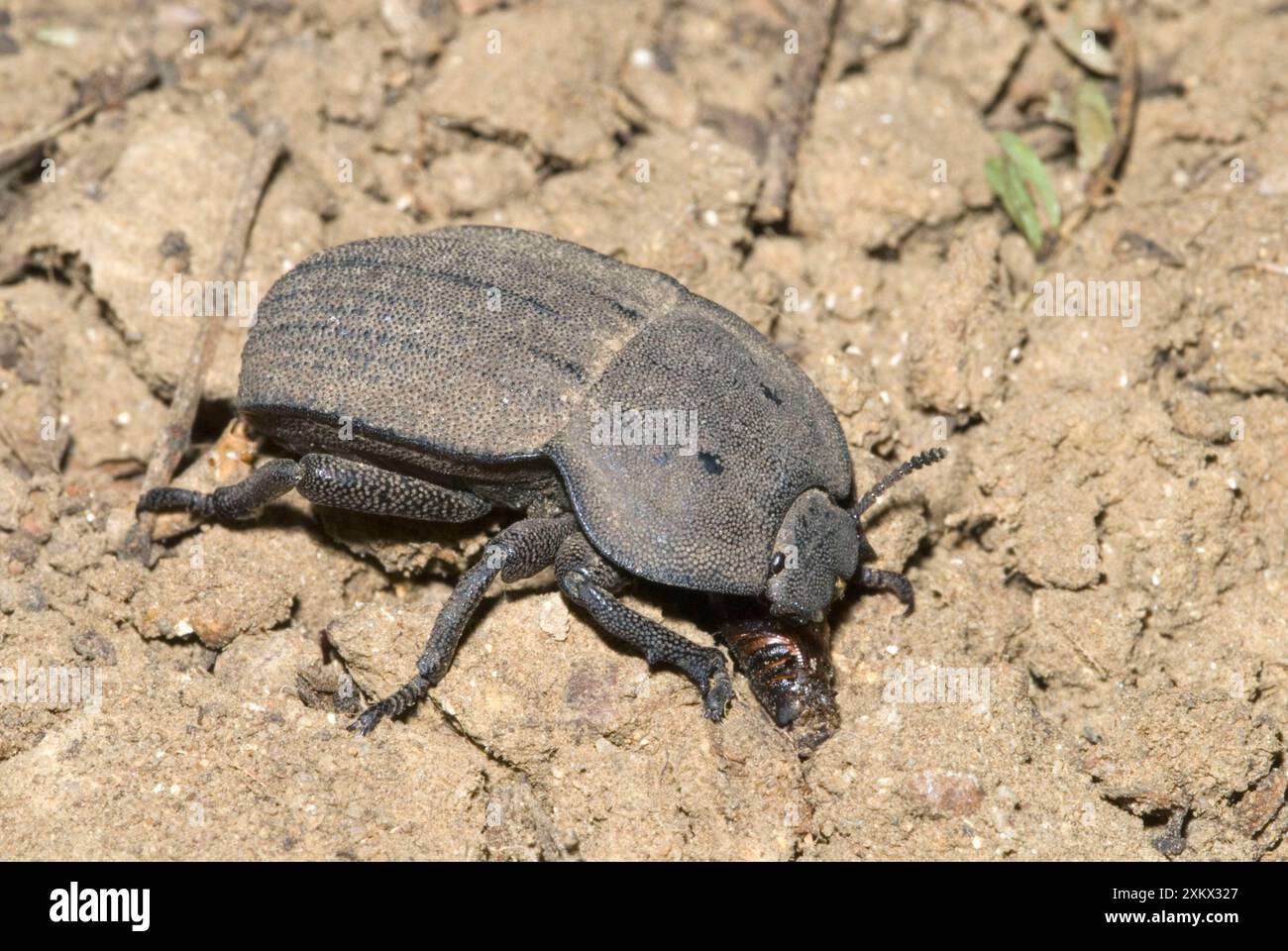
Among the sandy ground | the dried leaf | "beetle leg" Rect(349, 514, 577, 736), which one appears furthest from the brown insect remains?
the dried leaf

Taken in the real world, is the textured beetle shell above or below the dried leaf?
below

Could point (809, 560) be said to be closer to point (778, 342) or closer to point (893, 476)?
point (893, 476)

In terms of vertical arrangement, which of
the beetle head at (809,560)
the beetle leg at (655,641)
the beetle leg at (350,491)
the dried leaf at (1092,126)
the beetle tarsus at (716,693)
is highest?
the dried leaf at (1092,126)

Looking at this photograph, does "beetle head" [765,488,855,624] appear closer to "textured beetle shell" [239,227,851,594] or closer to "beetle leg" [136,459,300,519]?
"textured beetle shell" [239,227,851,594]

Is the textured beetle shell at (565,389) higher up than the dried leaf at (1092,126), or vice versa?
the dried leaf at (1092,126)

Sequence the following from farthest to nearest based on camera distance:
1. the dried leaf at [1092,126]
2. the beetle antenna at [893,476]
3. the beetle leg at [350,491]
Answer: the dried leaf at [1092,126] → the beetle antenna at [893,476] → the beetle leg at [350,491]

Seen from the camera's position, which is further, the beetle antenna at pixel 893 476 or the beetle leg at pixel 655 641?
the beetle antenna at pixel 893 476

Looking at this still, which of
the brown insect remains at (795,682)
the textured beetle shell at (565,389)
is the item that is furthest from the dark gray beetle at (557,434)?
the brown insect remains at (795,682)

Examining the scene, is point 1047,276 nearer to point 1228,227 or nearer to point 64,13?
point 1228,227

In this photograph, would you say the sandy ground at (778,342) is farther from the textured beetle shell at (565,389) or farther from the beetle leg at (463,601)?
the textured beetle shell at (565,389)

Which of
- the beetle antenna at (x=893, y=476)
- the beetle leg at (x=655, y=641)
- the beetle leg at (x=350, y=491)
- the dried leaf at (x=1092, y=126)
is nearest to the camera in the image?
the beetle leg at (x=655, y=641)
